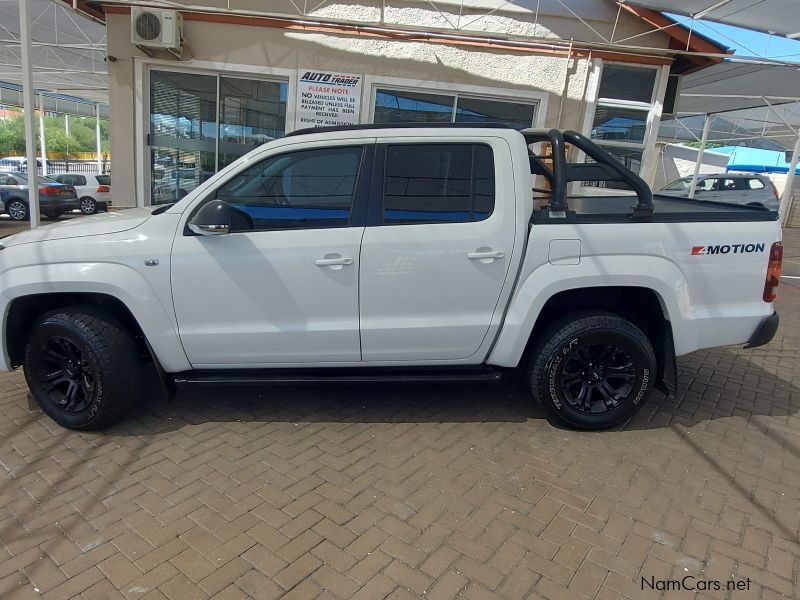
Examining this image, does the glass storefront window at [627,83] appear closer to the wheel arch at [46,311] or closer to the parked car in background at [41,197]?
the wheel arch at [46,311]

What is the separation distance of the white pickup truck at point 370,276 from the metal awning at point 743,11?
478 centimetres

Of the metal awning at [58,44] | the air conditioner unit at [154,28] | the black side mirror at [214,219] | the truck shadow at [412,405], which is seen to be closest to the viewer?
the black side mirror at [214,219]

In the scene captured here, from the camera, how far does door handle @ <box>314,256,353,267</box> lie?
10.8 feet

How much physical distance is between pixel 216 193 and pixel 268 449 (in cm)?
166

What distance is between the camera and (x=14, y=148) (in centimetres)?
5456

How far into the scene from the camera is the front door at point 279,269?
10.8 ft

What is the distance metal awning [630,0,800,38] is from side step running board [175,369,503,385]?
610 cm

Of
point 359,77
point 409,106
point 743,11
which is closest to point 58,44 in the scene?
point 359,77

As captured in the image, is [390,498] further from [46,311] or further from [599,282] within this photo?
[46,311]

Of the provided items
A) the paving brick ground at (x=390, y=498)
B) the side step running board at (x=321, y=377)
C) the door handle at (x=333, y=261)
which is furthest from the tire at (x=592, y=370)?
the door handle at (x=333, y=261)

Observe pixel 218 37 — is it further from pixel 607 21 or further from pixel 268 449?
pixel 268 449

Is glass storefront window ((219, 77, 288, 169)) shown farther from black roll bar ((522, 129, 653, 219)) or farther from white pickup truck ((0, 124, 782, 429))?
black roll bar ((522, 129, 653, 219))

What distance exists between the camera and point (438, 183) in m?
3.45

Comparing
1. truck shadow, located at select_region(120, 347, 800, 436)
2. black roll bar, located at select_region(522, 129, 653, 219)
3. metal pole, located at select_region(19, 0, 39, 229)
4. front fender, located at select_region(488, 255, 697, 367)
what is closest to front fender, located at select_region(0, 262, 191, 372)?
truck shadow, located at select_region(120, 347, 800, 436)
